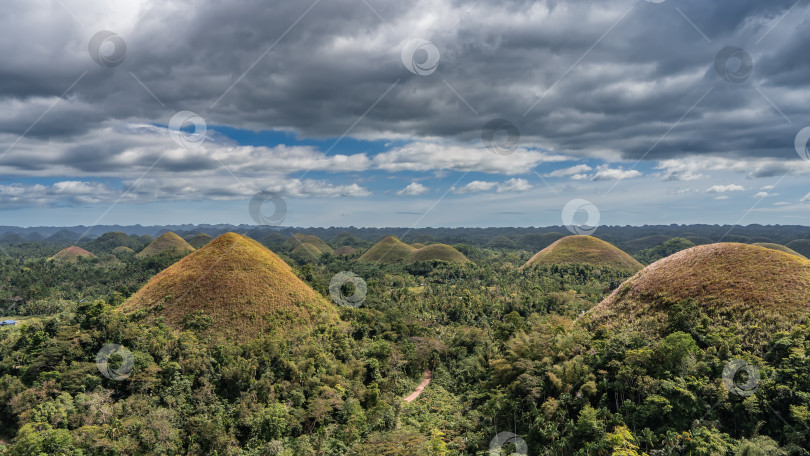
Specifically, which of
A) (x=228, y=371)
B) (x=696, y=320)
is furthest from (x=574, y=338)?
(x=228, y=371)

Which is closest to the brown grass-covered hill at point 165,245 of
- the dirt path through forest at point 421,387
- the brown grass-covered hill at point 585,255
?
the brown grass-covered hill at point 585,255

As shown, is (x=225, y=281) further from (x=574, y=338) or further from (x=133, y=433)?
(x=574, y=338)

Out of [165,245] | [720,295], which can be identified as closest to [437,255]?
[720,295]

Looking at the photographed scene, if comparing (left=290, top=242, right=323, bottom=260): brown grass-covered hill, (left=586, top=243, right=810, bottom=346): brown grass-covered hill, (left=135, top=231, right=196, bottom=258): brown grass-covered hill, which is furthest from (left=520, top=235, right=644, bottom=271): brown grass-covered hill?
(left=135, top=231, right=196, bottom=258): brown grass-covered hill

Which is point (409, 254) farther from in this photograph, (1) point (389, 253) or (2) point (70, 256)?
(2) point (70, 256)

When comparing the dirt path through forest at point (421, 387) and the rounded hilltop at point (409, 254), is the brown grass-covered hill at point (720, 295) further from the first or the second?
the rounded hilltop at point (409, 254)

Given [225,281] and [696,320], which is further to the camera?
[225,281]
